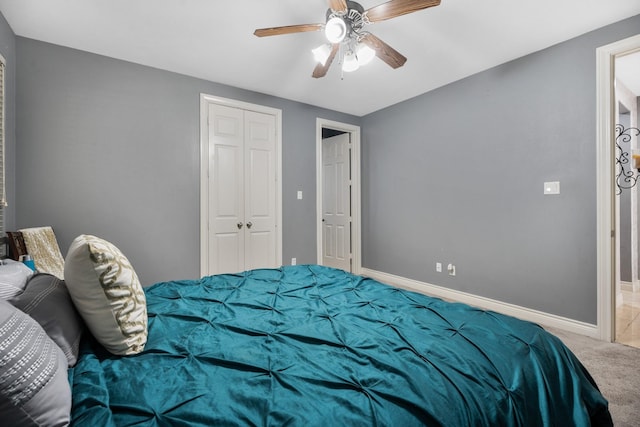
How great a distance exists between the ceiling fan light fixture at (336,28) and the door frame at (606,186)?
7.50ft

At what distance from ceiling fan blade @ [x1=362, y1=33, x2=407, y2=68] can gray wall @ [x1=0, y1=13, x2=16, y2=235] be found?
9.13 feet

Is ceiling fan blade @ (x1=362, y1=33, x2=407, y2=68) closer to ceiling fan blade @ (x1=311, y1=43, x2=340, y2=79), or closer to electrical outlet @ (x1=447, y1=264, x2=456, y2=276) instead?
ceiling fan blade @ (x1=311, y1=43, x2=340, y2=79)

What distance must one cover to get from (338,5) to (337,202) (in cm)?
344

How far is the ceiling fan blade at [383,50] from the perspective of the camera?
2.14 metres

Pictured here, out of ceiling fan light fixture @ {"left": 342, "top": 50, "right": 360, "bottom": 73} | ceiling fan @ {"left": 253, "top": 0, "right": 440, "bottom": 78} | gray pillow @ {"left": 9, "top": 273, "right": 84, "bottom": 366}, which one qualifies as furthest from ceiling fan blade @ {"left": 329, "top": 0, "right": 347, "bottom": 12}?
gray pillow @ {"left": 9, "top": 273, "right": 84, "bottom": 366}

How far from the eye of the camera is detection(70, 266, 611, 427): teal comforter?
0.76m

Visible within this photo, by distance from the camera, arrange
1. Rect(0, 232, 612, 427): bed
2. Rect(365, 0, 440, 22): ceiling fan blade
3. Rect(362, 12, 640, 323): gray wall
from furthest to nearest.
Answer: Rect(362, 12, 640, 323): gray wall, Rect(365, 0, 440, 22): ceiling fan blade, Rect(0, 232, 612, 427): bed

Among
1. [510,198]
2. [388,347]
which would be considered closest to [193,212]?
[388,347]

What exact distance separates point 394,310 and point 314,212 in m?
2.94

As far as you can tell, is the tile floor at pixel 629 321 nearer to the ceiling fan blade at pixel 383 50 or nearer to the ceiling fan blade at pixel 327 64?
the ceiling fan blade at pixel 383 50

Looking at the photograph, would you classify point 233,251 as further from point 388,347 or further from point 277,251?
point 388,347

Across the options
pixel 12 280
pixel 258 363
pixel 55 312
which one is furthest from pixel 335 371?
pixel 12 280

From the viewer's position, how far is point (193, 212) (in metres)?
3.37

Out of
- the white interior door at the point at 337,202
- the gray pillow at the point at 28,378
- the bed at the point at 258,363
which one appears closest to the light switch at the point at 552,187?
the bed at the point at 258,363
